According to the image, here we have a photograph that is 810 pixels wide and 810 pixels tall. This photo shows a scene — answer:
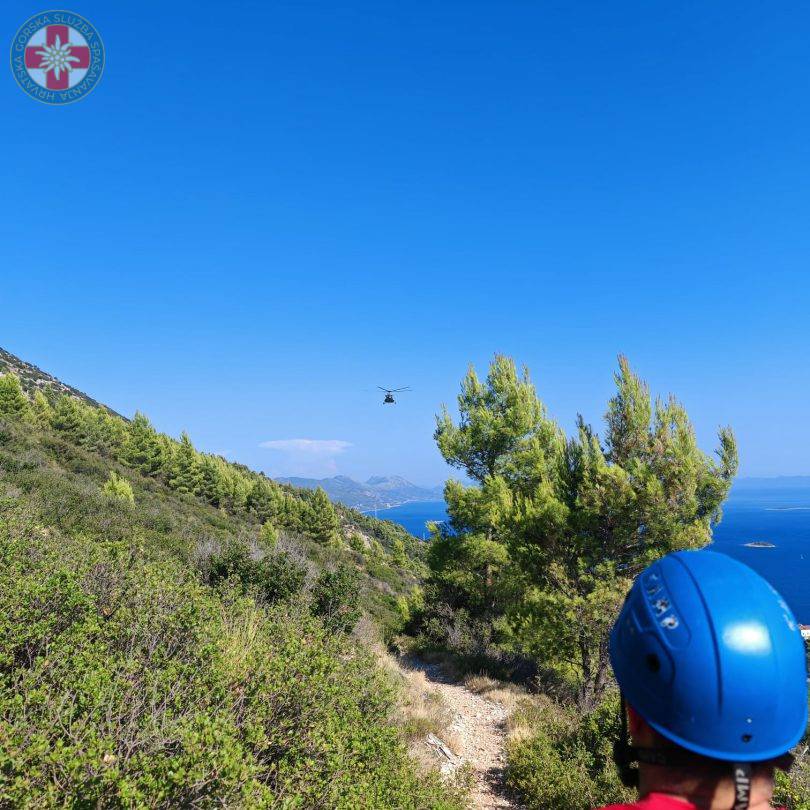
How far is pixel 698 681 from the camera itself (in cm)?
150

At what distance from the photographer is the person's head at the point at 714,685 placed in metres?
1.46

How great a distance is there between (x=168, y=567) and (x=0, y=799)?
508 centimetres

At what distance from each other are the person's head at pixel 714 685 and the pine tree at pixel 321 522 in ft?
153

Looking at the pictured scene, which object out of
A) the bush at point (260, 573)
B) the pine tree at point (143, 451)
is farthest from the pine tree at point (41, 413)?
the bush at point (260, 573)

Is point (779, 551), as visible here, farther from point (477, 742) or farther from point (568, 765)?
point (568, 765)

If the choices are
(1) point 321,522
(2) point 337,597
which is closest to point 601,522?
(2) point 337,597

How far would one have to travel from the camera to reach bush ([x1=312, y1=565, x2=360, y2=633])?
1268 centimetres

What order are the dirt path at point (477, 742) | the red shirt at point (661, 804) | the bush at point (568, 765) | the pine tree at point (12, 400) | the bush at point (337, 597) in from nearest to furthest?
the red shirt at point (661, 804)
the bush at point (568, 765)
the dirt path at point (477, 742)
the bush at point (337, 597)
the pine tree at point (12, 400)

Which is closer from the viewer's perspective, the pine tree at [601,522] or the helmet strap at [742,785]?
the helmet strap at [742,785]

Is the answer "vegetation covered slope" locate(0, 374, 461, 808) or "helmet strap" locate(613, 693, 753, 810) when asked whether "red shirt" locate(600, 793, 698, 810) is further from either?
"vegetation covered slope" locate(0, 374, 461, 808)

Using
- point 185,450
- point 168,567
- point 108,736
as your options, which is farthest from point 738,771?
point 185,450

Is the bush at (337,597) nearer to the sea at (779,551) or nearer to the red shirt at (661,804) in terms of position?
the red shirt at (661,804)

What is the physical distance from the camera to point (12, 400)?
3591 centimetres

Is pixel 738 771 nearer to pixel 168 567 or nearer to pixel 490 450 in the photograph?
pixel 168 567
